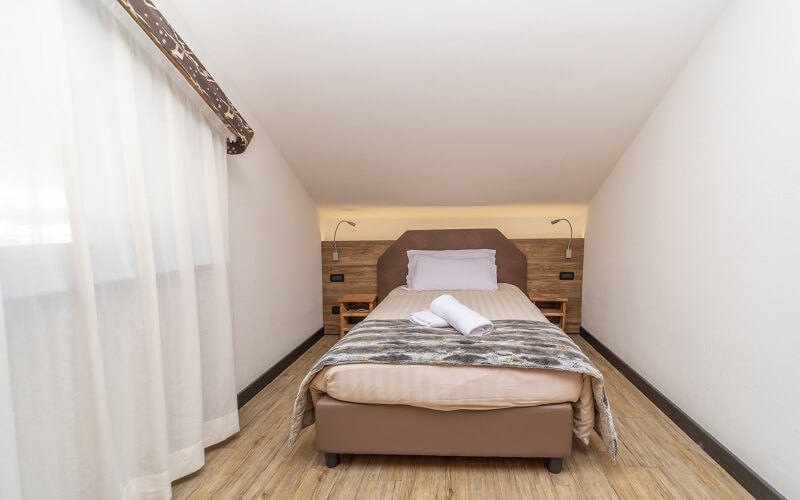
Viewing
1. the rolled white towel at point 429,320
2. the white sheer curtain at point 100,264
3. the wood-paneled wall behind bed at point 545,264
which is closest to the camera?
the white sheer curtain at point 100,264

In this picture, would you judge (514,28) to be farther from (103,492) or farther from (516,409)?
(103,492)

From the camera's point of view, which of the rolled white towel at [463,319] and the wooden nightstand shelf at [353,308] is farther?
the wooden nightstand shelf at [353,308]

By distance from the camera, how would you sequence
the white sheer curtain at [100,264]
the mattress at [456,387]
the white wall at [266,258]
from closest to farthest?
1. the white sheer curtain at [100,264]
2. the mattress at [456,387]
3. the white wall at [266,258]

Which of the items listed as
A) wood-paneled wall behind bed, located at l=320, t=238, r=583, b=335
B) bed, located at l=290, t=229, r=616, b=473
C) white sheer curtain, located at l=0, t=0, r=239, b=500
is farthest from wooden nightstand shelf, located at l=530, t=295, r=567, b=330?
white sheer curtain, located at l=0, t=0, r=239, b=500

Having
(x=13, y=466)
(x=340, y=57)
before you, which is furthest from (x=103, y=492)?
(x=340, y=57)

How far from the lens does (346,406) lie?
162 cm

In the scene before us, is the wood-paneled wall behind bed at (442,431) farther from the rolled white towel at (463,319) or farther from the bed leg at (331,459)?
the rolled white towel at (463,319)

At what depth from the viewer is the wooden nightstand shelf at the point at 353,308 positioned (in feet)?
11.5

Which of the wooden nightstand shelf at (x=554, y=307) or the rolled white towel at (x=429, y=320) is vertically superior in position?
the rolled white towel at (x=429, y=320)

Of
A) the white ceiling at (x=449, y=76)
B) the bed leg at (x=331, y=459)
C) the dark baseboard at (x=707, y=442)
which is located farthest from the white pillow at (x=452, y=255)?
the bed leg at (x=331, y=459)

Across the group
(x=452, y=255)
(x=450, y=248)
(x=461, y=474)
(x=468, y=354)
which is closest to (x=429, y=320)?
(x=468, y=354)

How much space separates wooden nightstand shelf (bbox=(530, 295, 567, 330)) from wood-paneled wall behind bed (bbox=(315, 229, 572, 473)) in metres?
1.97

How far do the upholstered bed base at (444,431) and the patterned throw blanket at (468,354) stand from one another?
0.50 ft

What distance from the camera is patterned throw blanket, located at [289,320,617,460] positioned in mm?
1554
